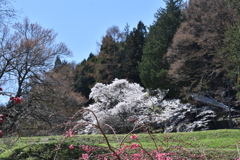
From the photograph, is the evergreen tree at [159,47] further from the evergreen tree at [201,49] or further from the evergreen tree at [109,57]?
the evergreen tree at [109,57]

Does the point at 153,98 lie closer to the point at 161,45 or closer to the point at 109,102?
the point at 109,102

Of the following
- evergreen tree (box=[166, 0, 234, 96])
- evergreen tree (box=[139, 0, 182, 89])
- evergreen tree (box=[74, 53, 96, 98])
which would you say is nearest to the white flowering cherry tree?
evergreen tree (box=[166, 0, 234, 96])

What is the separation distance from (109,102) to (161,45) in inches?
317

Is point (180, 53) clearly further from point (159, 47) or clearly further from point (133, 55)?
point (133, 55)

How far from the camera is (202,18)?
800 inches

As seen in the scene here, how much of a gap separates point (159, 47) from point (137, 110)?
7.93m

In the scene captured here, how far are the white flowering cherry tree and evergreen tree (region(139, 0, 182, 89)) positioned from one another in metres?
2.69

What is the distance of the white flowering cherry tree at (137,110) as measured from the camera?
1830 centimetres

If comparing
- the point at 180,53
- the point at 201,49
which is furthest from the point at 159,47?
the point at 201,49

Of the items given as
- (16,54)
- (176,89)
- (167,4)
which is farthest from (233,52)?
(167,4)

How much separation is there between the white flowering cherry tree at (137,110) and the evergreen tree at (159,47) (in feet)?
8.84

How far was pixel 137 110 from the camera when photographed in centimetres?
1927

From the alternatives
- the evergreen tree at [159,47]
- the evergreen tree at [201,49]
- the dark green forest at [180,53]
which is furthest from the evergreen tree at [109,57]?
the evergreen tree at [201,49]

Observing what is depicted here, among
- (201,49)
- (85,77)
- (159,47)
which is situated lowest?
(201,49)
